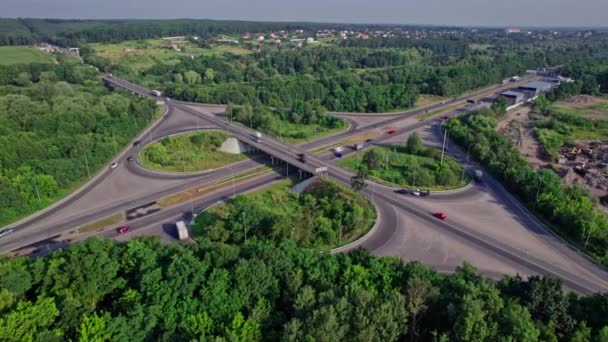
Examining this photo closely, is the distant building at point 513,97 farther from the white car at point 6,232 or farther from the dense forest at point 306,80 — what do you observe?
the white car at point 6,232

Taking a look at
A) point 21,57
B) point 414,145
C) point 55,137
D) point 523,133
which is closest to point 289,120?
point 414,145

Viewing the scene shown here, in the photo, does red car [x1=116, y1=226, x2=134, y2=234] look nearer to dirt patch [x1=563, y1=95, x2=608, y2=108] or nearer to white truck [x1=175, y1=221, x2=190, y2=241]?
white truck [x1=175, y1=221, x2=190, y2=241]

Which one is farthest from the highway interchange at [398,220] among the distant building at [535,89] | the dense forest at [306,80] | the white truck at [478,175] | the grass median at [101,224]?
the distant building at [535,89]

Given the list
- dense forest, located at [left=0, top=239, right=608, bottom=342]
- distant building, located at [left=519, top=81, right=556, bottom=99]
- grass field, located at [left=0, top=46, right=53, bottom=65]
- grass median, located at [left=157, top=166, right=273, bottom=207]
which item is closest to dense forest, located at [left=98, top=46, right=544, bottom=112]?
distant building, located at [left=519, top=81, right=556, bottom=99]

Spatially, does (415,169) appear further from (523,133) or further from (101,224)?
(101,224)

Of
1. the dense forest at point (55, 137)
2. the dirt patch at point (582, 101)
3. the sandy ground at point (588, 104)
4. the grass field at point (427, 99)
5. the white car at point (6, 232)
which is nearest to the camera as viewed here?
the white car at point (6, 232)
